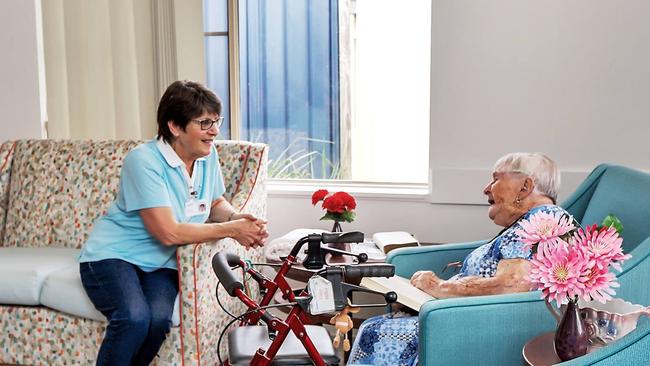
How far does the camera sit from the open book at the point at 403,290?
2.56 m

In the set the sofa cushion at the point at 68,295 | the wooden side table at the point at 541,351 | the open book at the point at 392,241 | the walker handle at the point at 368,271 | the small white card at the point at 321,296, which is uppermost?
the walker handle at the point at 368,271

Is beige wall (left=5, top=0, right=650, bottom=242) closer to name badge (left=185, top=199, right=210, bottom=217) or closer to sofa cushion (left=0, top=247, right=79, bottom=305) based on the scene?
name badge (left=185, top=199, right=210, bottom=217)

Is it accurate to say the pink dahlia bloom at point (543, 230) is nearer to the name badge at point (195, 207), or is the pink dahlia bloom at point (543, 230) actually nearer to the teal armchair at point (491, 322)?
the teal armchair at point (491, 322)

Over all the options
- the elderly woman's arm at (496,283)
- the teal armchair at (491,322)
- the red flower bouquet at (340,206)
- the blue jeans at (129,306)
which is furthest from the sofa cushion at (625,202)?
the blue jeans at (129,306)

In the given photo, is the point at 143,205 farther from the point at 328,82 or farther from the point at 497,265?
the point at 328,82

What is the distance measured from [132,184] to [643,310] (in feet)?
5.91

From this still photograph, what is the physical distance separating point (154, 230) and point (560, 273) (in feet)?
5.25

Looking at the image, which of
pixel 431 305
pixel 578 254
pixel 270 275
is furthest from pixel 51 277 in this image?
pixel 578 254

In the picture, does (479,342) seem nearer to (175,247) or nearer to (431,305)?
(431,305)

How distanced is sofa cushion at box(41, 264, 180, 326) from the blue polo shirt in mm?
149

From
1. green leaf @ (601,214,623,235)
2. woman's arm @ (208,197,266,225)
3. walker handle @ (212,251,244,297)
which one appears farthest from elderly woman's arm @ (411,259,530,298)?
woman's arm @ (208,197,266,225)

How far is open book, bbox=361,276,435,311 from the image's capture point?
8.41ft

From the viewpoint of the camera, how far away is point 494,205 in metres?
2.68

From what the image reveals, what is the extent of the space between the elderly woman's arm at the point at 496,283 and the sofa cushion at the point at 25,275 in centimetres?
163
